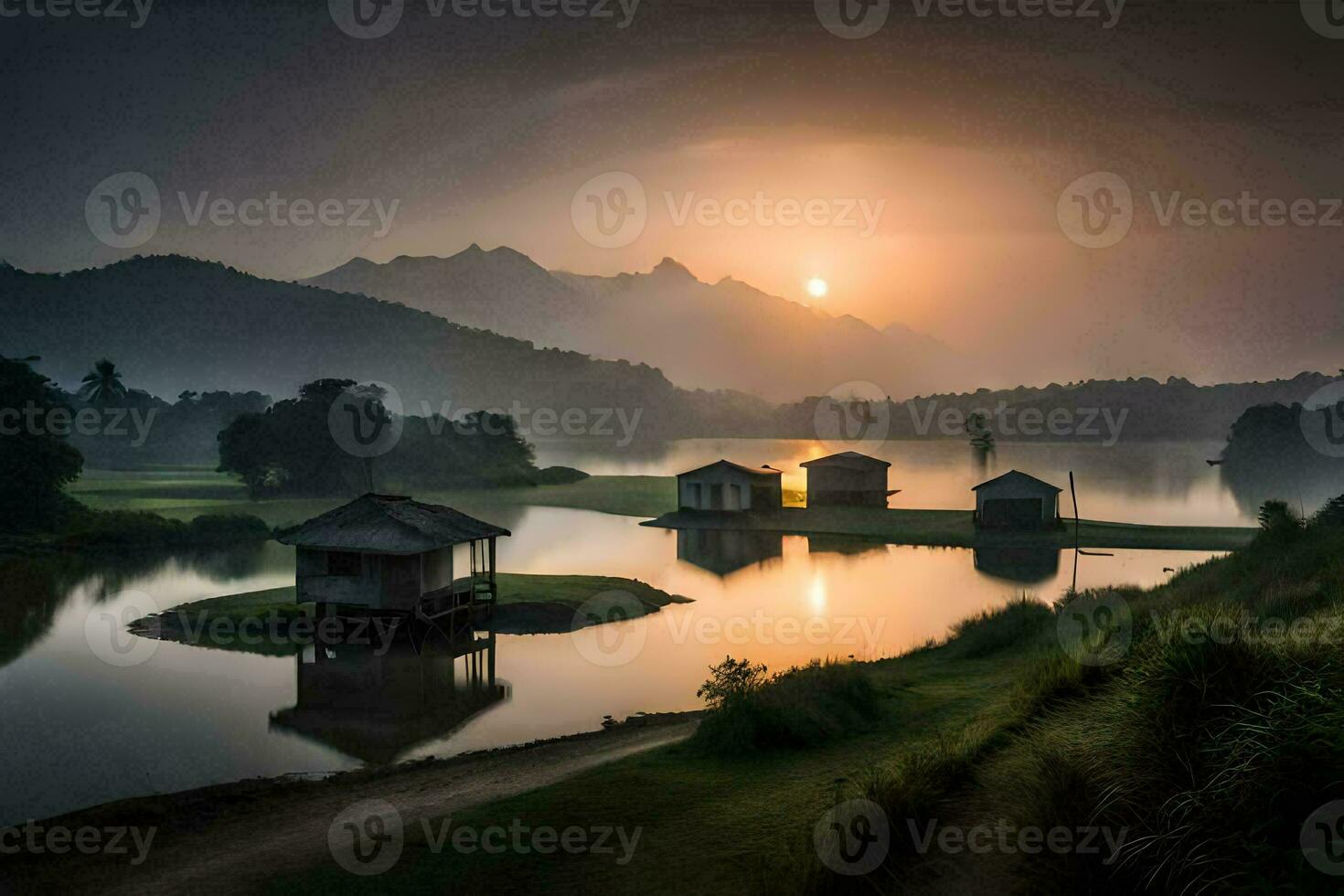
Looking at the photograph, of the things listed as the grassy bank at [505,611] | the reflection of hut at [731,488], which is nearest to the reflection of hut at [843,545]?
the reflection of hut at [731,488]

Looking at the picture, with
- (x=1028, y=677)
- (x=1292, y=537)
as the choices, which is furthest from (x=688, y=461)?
(x=1028, y=677)

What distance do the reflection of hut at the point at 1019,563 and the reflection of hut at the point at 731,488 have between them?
1501cm

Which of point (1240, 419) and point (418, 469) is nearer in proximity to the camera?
point (418, 469)

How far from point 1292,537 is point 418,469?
276 feet

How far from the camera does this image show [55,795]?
53.3 ft

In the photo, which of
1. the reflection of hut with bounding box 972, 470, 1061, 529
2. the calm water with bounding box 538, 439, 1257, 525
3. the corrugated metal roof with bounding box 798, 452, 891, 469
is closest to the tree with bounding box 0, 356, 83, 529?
the corrugated metal roof with bounding box 798, 452, 891, 469

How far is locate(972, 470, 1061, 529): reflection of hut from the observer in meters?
52.4

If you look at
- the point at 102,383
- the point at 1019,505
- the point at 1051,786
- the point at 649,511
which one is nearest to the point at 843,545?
the point at 1019,505

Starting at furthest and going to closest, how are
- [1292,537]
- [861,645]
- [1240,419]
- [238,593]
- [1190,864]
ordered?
[1240,419] → [238,593] → [861,645] → [1292,537] → [1190,864]

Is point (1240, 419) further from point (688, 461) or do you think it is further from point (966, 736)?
point (966, 736)

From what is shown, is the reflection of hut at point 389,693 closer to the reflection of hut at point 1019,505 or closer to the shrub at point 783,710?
the shrub at point 783,710

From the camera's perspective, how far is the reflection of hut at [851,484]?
63.2m

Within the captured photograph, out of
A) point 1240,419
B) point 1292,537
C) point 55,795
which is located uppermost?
point 1240,419

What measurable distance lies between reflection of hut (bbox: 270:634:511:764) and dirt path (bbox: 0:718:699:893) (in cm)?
231
